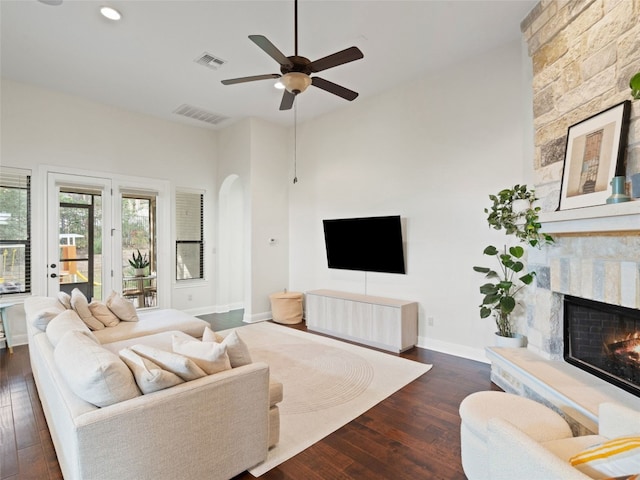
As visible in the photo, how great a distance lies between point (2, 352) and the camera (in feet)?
14.0

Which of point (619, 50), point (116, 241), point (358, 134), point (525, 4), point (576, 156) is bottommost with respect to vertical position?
point (116, 241)

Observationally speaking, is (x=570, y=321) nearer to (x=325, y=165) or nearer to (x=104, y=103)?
(x=325, y=165)

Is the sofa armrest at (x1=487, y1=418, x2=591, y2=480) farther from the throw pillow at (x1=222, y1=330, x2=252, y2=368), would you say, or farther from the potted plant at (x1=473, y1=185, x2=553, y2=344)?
the potted plant at (x1=473, y1=185, x2=553, y2=344)

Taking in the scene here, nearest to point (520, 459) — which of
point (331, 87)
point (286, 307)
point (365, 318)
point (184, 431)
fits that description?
point (184, 431)

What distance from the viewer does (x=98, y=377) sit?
1.57 meters

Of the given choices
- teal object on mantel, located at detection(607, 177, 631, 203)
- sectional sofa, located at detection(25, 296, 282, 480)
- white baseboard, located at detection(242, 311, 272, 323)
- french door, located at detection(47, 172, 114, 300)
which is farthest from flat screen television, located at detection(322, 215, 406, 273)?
french door, located at detection(47, 172, 114, 300)

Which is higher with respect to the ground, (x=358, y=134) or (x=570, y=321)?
(x=358, y=134)

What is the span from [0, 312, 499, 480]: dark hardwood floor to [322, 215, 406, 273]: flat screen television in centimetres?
178

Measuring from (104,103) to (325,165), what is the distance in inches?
145

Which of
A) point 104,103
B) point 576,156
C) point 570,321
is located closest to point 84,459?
point 570,321

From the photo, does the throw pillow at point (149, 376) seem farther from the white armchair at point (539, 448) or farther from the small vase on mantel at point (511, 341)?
the small vase on mantel at point (511, 341)

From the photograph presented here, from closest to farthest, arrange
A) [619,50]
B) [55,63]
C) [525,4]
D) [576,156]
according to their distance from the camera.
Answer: [619,50], [576,156], [525,4], [55,63]

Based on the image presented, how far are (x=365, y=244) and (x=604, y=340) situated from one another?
3.06 metres

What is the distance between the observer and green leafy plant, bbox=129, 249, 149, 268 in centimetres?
579
